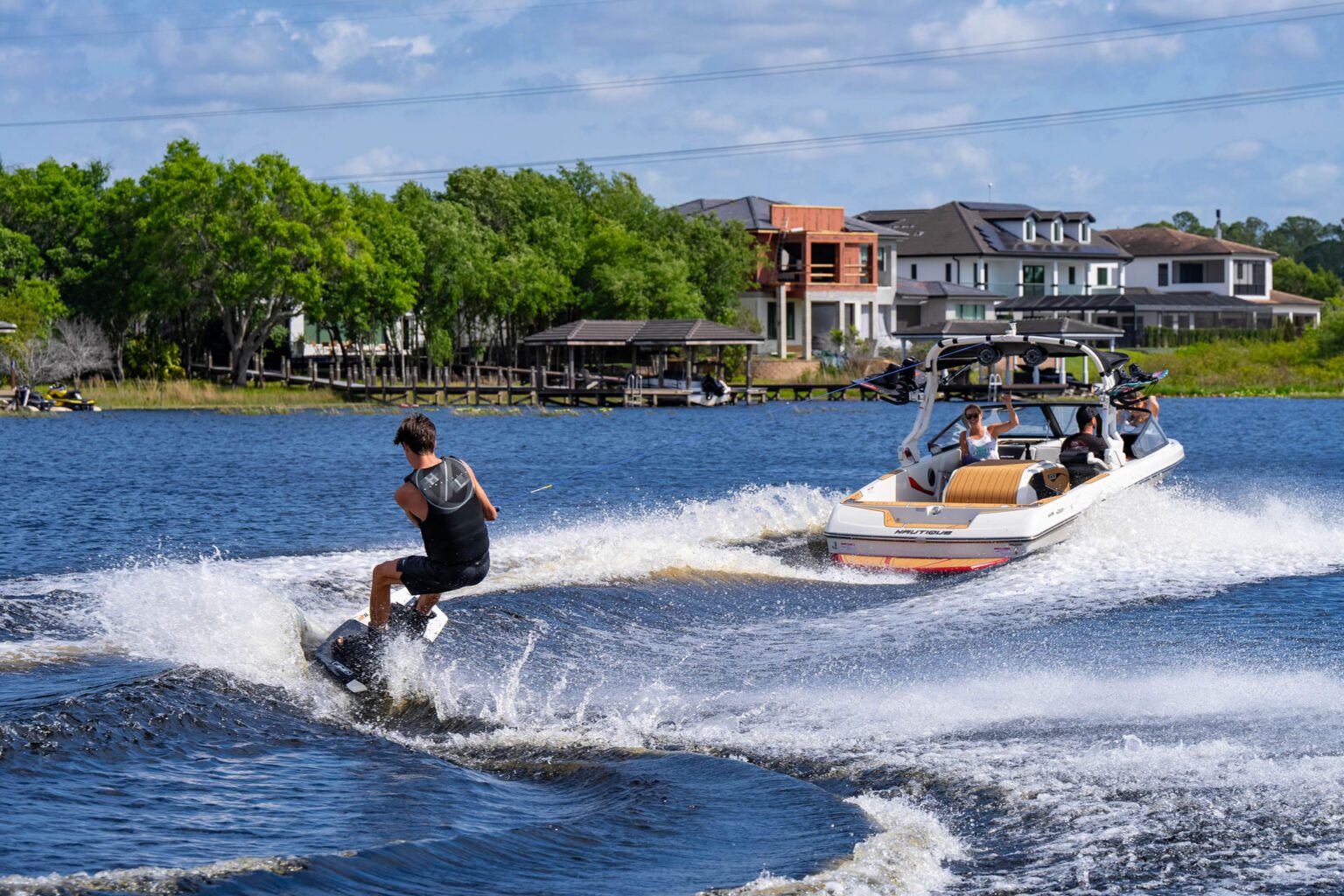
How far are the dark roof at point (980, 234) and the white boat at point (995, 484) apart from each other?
71.6m

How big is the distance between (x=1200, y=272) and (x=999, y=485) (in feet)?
302

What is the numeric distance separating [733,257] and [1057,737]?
67.8 meters

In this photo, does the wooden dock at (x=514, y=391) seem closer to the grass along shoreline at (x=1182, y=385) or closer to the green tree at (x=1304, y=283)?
the grass along shoreline at (x=1182, y=385)

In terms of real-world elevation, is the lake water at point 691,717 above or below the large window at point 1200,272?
below

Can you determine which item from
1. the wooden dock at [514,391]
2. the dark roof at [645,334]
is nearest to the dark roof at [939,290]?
the wooden dock at [514,391]

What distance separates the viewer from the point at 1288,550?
2014cm

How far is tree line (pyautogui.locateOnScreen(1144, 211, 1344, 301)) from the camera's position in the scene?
407 ft

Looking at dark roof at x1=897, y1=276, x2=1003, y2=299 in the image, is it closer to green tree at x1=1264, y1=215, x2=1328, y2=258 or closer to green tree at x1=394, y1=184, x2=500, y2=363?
green tree at x1=394, y1=184, x2=500, y2=363

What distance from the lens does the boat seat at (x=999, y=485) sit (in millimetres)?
19281

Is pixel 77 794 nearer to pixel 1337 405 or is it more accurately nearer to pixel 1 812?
pixel 1 812

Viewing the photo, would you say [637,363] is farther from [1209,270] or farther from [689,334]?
[1209,270]

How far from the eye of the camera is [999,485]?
19.3 metres

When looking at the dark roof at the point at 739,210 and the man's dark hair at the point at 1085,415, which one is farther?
the dark roof at the point at 739,210

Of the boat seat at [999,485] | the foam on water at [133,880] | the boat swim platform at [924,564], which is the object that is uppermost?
the boat seat at [999,485]
